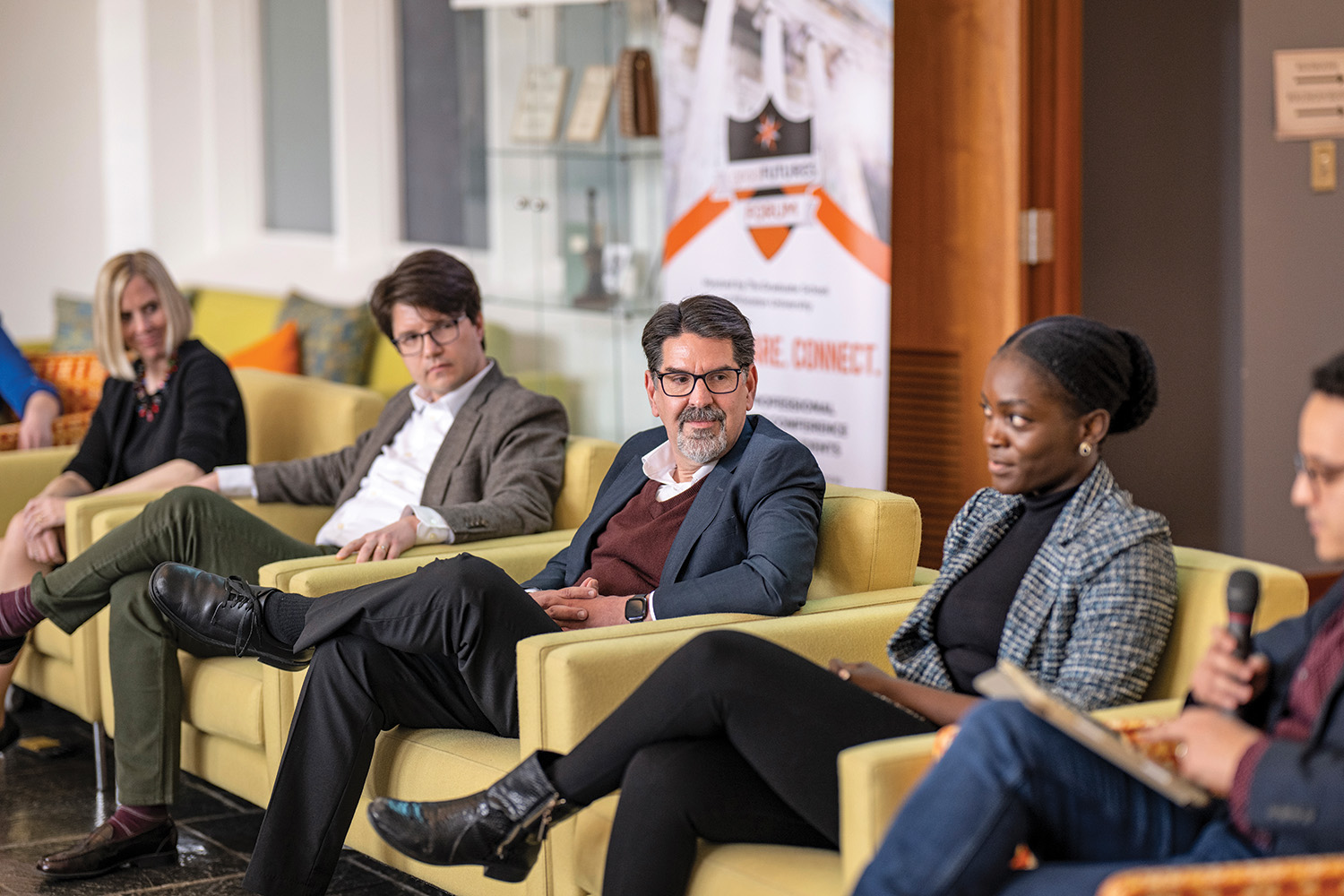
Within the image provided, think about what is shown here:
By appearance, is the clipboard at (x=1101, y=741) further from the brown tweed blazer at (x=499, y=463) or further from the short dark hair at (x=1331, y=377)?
the brown tweed blazer at (x=499, y=463)

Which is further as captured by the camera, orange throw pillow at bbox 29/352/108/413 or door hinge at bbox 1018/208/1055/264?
orange throw pillow at bbox 29/352/108/413

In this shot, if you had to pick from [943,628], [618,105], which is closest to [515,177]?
[618,105]

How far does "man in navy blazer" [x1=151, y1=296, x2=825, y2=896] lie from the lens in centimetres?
240

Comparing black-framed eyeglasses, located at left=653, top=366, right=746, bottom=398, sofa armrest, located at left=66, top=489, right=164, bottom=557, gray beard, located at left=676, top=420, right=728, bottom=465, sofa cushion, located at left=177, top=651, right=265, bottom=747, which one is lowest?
sofa cushion, located at left=177, top=651, right=265, bottom=747

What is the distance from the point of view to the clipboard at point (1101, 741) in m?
1.55

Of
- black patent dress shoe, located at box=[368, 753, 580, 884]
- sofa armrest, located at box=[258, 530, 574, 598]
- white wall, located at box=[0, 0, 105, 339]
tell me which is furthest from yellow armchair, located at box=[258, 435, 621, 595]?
white wall, located at box=[0, 0, 105, 339]

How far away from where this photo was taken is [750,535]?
8.32 ft

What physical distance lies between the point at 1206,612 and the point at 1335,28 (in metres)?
2.79

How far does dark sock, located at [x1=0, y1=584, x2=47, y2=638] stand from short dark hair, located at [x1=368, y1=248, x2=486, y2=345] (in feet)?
3.12

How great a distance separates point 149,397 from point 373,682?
1643mm

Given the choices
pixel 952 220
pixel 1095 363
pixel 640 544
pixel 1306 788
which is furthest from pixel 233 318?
pixel 1306 788

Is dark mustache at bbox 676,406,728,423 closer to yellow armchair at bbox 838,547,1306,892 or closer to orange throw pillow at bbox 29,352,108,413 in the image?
yellow armchair at bbox 838,547,1306,892

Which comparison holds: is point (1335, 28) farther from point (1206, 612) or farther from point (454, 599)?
point (454, 599)

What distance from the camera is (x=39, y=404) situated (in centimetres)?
433
